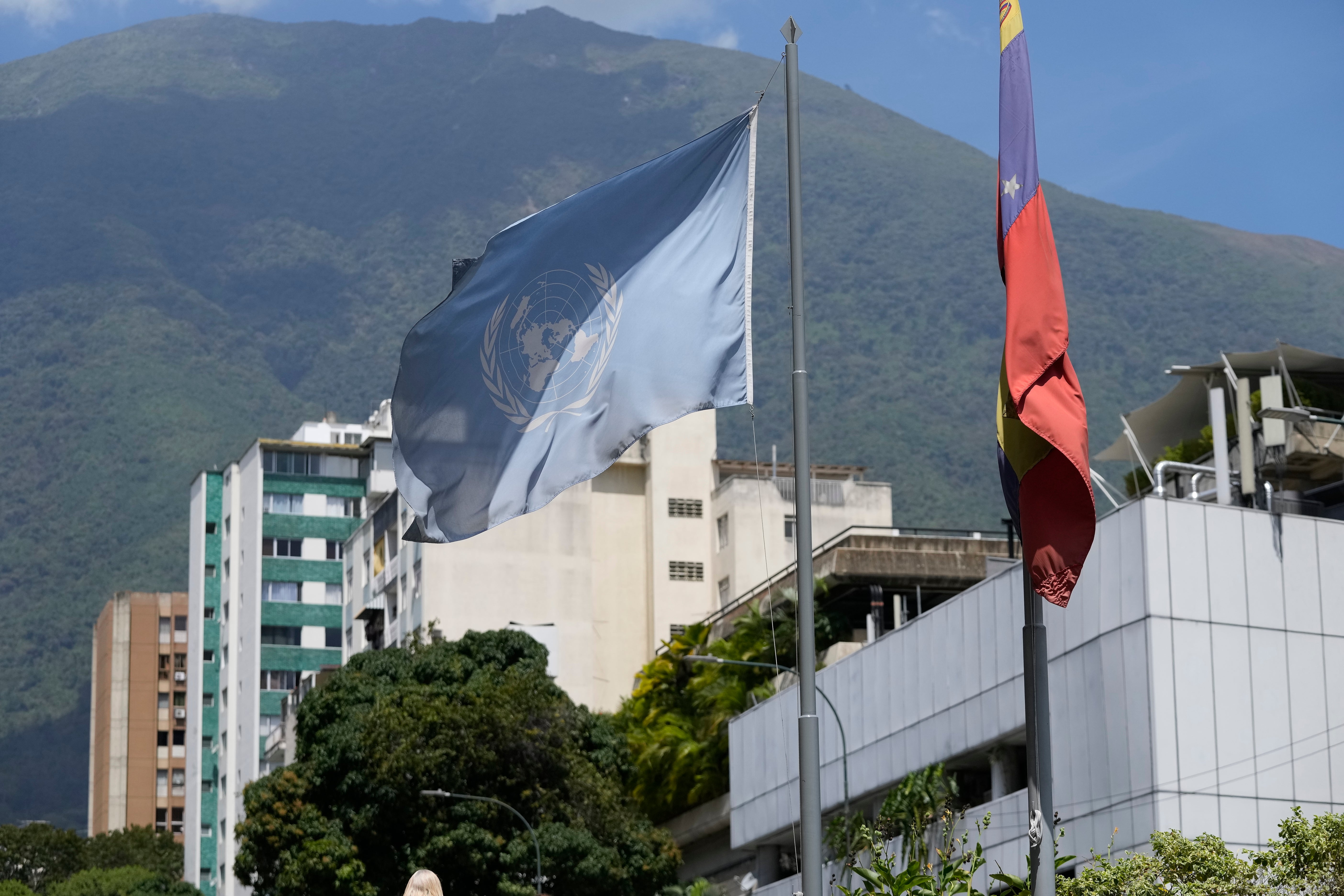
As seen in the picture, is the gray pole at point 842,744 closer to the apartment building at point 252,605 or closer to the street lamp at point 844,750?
the street lamp at point 844,750

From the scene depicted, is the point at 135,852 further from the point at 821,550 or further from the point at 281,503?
the point at 821,550

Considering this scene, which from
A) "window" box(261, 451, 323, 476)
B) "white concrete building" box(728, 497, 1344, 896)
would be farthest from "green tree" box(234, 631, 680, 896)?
"window" box(261, 451, 323, 476)

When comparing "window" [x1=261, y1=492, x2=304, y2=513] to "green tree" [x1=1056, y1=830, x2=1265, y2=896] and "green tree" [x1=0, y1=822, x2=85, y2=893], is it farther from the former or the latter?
"green tree" [x1=1056, y1=830, x2=1265, y2=896]

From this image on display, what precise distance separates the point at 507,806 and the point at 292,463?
69992mm

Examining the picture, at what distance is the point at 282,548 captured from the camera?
373 ft

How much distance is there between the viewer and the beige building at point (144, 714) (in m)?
164

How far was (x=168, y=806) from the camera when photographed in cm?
16550

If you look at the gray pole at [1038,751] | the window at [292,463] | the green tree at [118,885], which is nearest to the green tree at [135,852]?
the green tree at [118,885]

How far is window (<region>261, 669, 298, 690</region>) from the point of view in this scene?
108 m

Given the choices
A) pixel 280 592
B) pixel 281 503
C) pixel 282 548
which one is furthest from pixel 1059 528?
pixel 281 503

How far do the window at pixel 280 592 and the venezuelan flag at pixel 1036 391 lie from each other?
10113 cm

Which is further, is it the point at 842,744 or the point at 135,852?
the point at 135,852

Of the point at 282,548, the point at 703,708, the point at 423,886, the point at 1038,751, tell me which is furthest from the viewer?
the point at 282,548

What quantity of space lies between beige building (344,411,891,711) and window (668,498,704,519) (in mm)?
82
